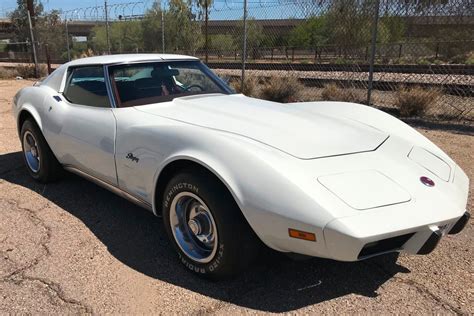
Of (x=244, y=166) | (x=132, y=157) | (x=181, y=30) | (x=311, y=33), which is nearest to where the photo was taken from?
(x=244, y=166)

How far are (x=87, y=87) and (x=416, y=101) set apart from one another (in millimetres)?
6179

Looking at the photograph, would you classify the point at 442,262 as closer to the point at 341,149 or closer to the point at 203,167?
the point at 341,149

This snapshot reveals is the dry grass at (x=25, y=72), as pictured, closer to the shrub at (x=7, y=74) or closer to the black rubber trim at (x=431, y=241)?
the shrub at (x=7, y=74)

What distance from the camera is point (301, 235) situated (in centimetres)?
228

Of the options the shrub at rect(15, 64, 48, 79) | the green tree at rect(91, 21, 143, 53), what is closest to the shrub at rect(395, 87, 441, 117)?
the shrub at rect(15, 64, 48, 79)

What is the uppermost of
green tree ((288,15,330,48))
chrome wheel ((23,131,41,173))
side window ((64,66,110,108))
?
green tree ((288,15,330,48))

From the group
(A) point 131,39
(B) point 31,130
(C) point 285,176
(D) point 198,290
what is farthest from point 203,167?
(A) point 131,39

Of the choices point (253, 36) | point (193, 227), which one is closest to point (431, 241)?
point (193, 227)

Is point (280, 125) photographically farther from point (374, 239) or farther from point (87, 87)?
point (87, 87)

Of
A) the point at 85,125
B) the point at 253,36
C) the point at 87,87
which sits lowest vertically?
the point at 85,125

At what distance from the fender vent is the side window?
2274 millimetres

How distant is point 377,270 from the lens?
2926 millimetres

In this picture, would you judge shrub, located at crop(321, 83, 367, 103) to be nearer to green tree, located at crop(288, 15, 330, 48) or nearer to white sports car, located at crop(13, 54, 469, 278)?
green tree, located at crop(288, 15, 330, 48)

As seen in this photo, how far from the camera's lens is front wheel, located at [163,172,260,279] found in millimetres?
2523
